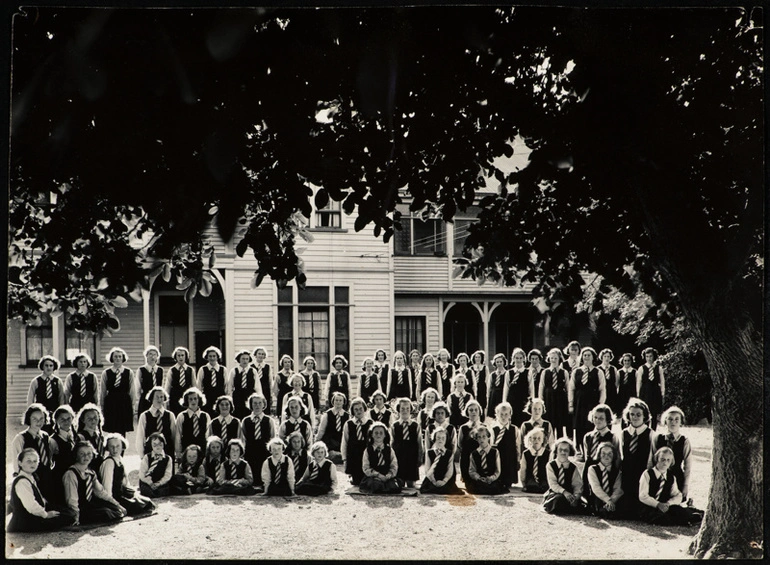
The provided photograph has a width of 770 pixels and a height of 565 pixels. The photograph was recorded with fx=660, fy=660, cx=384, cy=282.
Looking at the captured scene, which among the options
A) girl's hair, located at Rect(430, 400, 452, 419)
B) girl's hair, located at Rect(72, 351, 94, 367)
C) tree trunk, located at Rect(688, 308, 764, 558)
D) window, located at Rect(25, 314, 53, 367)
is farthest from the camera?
girl's hair, located at Rect(430, 400, 452, 419)

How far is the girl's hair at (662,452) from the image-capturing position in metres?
5.19

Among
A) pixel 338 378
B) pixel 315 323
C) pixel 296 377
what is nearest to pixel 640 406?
pixel 338 378

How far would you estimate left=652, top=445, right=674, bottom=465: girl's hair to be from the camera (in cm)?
519

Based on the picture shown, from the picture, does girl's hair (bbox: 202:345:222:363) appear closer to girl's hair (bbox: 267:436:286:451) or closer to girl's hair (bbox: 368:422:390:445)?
girl's hair (bbox: 267:436:286:451)

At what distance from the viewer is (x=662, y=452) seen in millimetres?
5270

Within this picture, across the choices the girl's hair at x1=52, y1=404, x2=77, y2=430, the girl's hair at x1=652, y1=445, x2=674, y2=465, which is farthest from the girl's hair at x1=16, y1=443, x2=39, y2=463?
the girl's hair at x1=652, y1=445, x2=674, y2=465

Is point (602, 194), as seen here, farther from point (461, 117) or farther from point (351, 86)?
point (351, 86)

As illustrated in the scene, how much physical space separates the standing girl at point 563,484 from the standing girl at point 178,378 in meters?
3.16

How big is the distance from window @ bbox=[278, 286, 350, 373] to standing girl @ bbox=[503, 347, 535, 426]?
1.44m

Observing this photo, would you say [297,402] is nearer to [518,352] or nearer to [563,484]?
[518,352]

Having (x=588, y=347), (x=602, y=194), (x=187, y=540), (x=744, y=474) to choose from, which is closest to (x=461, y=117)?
(x=602, y=194)

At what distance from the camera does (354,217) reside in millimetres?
4758

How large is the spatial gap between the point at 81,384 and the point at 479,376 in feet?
10.8

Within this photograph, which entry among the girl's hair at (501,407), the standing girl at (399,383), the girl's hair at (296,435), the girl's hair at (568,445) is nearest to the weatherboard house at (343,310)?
the standing girl at (399,383)
